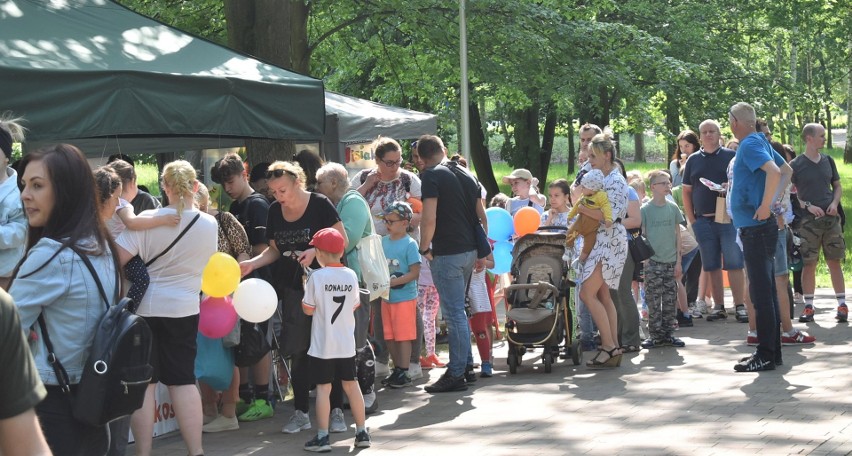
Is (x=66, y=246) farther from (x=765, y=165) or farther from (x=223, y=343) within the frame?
(x=765, y=165)

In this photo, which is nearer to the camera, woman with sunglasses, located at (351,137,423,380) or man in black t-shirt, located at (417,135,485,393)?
man in black t-shirt, located at (417,135,485,393)

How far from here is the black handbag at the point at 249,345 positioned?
8.12 m

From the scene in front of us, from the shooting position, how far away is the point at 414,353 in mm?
9977

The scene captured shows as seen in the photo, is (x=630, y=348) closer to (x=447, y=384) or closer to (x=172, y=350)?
(x=447, y=384)

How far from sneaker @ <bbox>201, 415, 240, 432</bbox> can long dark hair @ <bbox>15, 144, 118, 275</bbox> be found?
405 centimetres

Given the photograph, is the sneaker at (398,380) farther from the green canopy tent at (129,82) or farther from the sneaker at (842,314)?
the sneaker at (842,314)

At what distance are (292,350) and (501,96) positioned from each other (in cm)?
1329

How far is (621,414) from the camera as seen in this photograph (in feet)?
26.5

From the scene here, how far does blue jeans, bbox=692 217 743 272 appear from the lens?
11.8 meters

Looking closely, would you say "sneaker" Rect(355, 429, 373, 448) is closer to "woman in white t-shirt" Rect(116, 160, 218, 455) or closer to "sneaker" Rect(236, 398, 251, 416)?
"woman in white t-shirt" Rect(116, 160, 218, 455)

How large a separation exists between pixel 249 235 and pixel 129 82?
145 cm

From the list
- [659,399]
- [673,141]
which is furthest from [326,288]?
[673,141]

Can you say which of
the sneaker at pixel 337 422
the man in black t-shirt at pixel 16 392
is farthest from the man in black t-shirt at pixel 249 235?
the man in black t-shirt at pixel 16 392

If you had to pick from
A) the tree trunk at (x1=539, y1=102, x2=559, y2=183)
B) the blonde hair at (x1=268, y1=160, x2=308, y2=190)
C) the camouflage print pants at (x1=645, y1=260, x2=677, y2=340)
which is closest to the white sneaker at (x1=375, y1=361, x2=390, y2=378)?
the camouflage print pants at (x1=645, y1=260, x2=677, y2=340)
